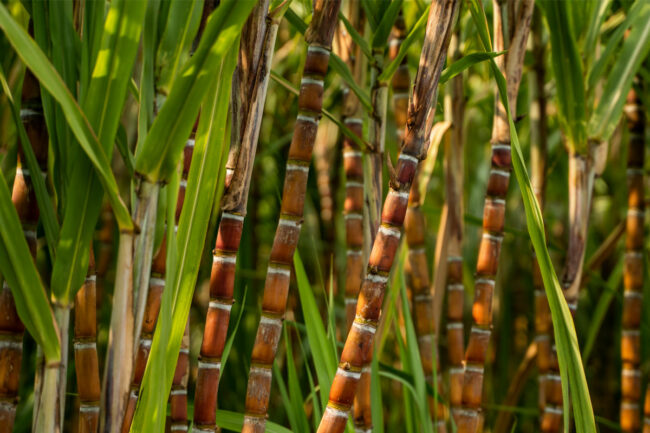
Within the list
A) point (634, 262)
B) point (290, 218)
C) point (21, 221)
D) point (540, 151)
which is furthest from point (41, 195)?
point (634, 262)

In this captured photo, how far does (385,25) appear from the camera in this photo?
614 mm

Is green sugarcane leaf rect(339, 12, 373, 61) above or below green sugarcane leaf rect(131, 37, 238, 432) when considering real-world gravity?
above

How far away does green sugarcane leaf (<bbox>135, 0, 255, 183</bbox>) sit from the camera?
406 millimetres

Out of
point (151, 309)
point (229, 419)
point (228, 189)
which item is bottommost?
point (229, 419)

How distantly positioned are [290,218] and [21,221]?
0.21 metres

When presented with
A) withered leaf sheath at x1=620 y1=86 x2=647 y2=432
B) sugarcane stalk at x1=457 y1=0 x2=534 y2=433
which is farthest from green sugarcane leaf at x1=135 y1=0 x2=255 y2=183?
withered leaf sheath at x1=620 y1=86 x2=647 y2=432

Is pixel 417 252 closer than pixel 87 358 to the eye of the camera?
No

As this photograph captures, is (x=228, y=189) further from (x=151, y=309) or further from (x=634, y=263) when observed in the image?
(x=634, y=263)

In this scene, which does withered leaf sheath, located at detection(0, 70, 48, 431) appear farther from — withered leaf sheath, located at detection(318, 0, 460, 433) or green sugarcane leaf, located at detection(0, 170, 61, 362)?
withered leaf sheath, located at detection(318, 0, 460, 433)

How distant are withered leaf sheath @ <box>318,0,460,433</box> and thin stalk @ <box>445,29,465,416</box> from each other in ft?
1.04

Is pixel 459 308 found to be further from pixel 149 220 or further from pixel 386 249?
pixel 149 220

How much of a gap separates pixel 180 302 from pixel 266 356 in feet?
0.35

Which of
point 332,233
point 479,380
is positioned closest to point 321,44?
point 479,380

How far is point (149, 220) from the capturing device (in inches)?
17.4
